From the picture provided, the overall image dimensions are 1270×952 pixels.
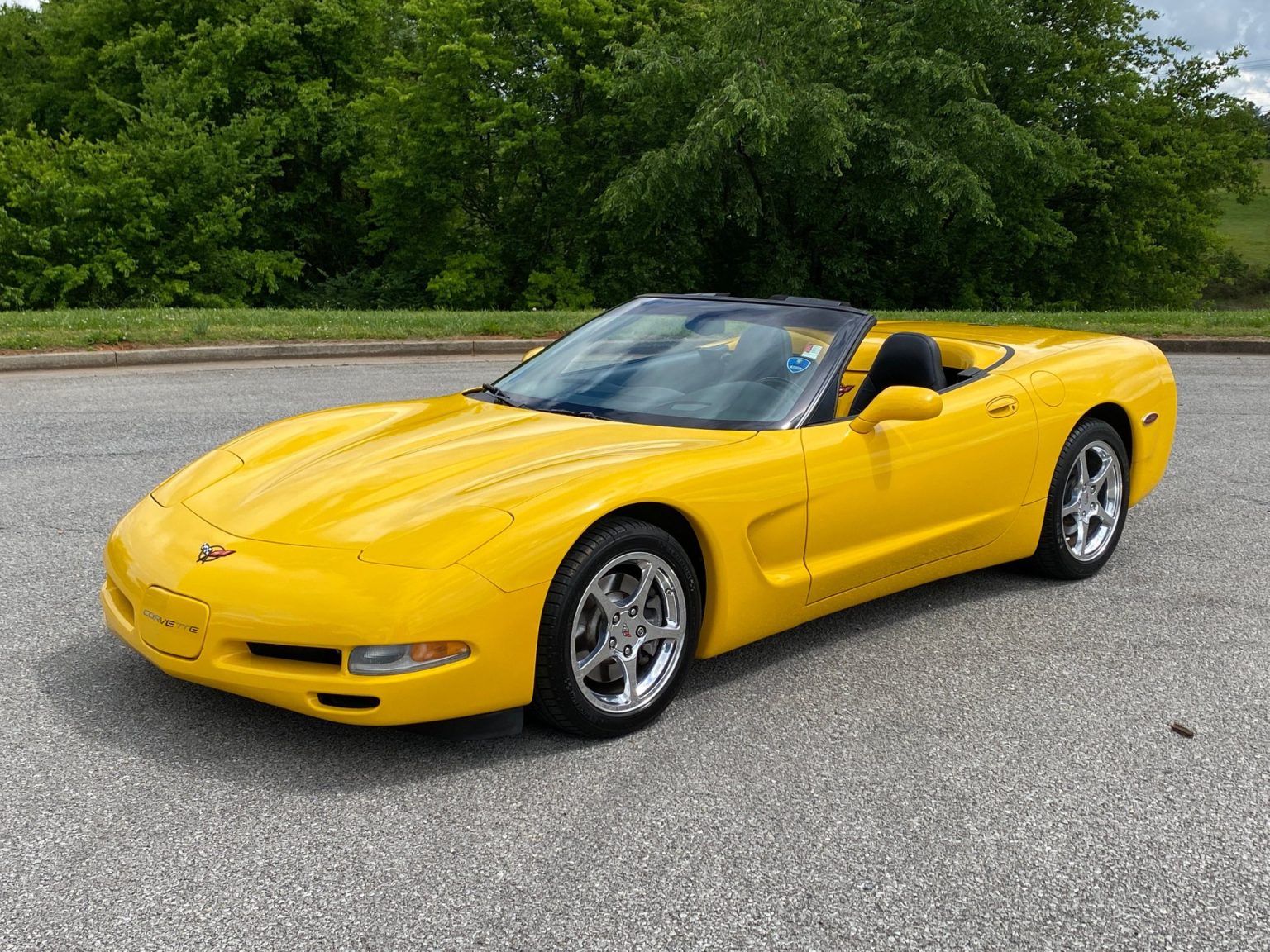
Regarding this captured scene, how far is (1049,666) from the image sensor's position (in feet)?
13.4

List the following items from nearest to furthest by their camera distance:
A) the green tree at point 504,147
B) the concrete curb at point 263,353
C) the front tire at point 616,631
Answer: the front tire at point 616,631
the concrete curb at point 263,353
the green tree at point 504,147

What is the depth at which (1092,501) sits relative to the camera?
5121 millimetres

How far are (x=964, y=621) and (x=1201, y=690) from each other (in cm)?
91

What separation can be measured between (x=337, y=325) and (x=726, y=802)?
12.5 m

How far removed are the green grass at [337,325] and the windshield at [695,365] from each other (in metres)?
9.62

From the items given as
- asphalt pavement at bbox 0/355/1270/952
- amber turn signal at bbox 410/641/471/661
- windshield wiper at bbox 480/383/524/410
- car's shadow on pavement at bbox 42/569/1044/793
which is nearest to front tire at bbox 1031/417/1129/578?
asphalt pavement at bbox 0/355/1270/952

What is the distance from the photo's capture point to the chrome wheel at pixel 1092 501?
5016mm

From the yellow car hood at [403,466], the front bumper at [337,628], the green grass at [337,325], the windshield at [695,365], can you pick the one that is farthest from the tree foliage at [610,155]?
the front bumper at [337,628]

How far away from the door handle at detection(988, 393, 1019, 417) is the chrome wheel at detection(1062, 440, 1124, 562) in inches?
18.6

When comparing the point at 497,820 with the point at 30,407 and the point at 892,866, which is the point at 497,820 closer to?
the point at 892,866

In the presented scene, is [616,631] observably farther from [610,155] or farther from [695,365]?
[610,155]

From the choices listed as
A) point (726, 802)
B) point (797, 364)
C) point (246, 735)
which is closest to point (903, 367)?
point (797, 364)

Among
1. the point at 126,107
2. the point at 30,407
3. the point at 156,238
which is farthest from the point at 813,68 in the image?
the point at 30,407

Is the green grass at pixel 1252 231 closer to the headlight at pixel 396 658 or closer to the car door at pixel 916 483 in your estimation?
the car door at pixel 916 483
